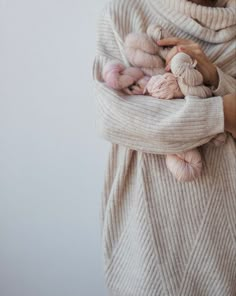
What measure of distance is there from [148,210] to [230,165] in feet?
0.74

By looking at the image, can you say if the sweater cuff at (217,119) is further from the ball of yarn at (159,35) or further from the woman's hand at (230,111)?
the ball of yarn at (159,35)

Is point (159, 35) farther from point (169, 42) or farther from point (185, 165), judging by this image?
point (185, 165)

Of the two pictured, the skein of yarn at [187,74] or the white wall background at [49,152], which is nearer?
the skein of yarn at [187,74]

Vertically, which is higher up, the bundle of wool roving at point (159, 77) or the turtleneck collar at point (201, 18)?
the turtleneck collar at point (201, 18)

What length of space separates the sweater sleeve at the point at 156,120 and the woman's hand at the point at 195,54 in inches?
2.8

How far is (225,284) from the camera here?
33.1 inches

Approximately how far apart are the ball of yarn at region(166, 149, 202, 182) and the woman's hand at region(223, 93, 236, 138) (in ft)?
0.31

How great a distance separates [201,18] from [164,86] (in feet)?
0.69

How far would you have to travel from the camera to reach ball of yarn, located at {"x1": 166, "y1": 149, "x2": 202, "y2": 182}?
758 mm

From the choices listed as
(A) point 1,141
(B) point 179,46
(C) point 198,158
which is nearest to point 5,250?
(A) point 1,141

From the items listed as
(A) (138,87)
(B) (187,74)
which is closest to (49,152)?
(A) (138,87)

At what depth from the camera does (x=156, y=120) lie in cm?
73

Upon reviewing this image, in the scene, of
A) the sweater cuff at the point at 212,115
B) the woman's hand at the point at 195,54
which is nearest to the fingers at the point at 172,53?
the woman's hand at the point at 195,54

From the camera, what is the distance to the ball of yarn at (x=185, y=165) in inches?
29.8
